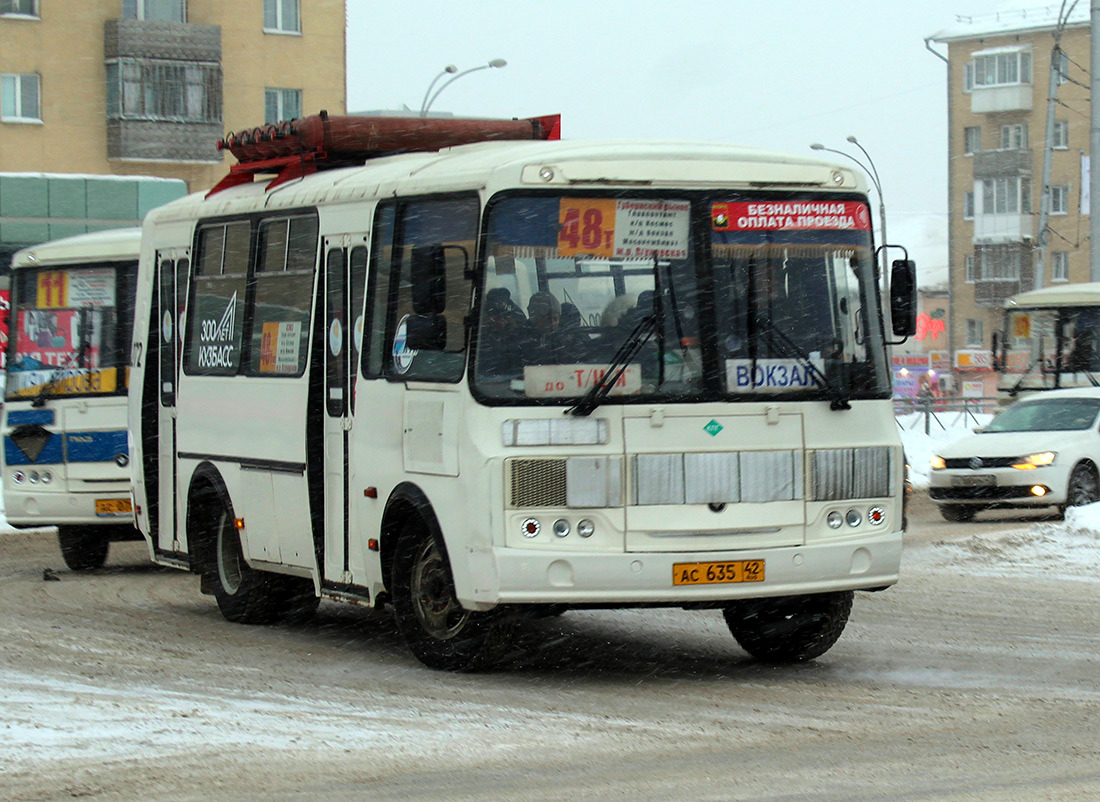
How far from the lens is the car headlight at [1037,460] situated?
2227 centimetres

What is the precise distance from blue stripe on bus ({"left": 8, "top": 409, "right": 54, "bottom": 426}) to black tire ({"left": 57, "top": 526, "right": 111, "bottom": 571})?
0.99m

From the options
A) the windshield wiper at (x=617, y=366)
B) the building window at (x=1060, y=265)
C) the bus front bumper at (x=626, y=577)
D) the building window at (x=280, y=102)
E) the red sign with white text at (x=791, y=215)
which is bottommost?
the bus front bumper at (x=626, y=577)

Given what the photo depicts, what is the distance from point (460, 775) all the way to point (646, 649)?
14.0ft

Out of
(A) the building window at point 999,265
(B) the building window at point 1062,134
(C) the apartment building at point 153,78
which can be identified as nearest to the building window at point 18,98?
(C) the apartment building at point 153,78

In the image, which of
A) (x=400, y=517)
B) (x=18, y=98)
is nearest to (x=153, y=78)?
(x=18, y=98)

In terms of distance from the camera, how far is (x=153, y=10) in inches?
2093

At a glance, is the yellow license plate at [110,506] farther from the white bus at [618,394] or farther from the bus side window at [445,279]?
the bus side window at [445,279]

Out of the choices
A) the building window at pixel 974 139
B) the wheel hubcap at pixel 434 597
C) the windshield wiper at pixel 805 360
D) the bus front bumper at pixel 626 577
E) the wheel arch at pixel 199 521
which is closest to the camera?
the bus front bumper at pixel 626 577

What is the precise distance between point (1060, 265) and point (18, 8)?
157ft

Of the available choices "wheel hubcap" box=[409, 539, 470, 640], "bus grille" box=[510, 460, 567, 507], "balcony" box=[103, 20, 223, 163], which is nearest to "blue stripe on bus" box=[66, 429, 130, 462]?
"wheel hubcap" box=[409, 539, 470, 640]

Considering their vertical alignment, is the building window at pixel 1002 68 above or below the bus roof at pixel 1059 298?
above

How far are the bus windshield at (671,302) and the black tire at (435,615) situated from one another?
3.93ft

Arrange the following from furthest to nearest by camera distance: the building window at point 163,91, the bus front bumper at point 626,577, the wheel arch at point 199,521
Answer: the building window at point 163,91, the wheel arch at point 199,521, the bus front bumper at point 626,577

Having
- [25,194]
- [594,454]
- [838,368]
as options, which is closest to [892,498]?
[838,368]
